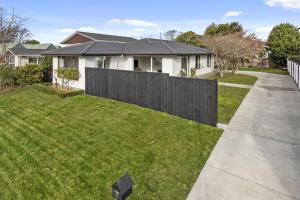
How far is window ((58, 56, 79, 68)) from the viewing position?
16.4m

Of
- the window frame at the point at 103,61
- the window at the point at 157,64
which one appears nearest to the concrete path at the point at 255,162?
the window frame at the point at 103,61

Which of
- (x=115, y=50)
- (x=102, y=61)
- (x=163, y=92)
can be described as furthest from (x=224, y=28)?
(x=163, y=92)

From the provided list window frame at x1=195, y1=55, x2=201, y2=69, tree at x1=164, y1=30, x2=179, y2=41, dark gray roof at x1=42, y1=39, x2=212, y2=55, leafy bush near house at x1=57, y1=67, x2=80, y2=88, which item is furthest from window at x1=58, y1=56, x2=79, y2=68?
tree at x1=164, y1=30, x2=179, y2=41

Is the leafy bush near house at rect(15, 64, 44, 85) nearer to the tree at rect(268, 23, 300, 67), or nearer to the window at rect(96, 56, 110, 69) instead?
the window at rect(96, 56, 110, 69)

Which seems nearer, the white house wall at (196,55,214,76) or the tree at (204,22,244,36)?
the white house wall at (196,55,214,76)

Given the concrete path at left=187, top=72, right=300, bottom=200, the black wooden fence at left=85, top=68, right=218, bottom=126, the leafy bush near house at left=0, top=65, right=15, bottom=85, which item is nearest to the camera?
the concrete path at left=187, top=72, right=300, bottom=200

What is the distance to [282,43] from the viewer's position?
38.7 metres

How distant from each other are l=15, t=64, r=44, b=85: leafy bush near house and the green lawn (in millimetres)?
13839

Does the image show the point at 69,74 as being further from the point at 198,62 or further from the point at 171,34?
the point at 171,34

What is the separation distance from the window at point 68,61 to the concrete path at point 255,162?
38.6 feet

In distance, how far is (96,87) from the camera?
13039mm

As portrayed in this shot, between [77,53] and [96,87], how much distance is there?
3431 mm

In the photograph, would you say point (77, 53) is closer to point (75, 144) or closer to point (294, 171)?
point (75, 144)

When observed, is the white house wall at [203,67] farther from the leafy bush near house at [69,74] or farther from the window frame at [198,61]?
the leafy bush near house at [69,74]
